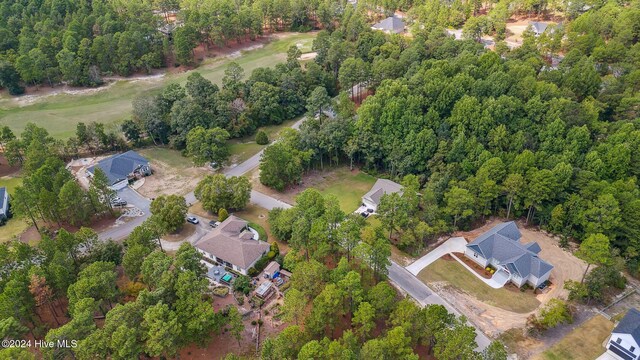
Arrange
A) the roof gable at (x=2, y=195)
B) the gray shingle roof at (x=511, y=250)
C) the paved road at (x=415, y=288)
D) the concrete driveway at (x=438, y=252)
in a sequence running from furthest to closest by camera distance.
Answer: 1. the roof gable at (x=2, y=195)
2. the concrete driveway at (x=438, y=252)
3. the gray shingle roof at (x=511, y=250)
4. the paved road at (x=415, y=288)

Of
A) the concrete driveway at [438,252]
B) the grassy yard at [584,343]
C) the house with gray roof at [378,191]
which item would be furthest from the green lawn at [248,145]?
the grassy yard at [584,343]

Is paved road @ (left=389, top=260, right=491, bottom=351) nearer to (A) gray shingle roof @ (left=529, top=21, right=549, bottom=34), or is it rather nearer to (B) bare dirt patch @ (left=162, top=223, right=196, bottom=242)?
(B) bare dirt patch @ (left=162, top=223, right=196, bottom=242)

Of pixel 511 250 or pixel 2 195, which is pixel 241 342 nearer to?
pixel 511 250

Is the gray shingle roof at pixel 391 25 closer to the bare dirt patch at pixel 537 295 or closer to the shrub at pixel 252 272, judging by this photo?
the bare dirt patch at pixel 537 295

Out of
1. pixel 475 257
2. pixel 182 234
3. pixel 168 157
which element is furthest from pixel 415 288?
pixel 168 157

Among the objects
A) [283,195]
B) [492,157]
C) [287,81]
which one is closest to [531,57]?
[492,157]

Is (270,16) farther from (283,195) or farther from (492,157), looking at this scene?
(492,157)
